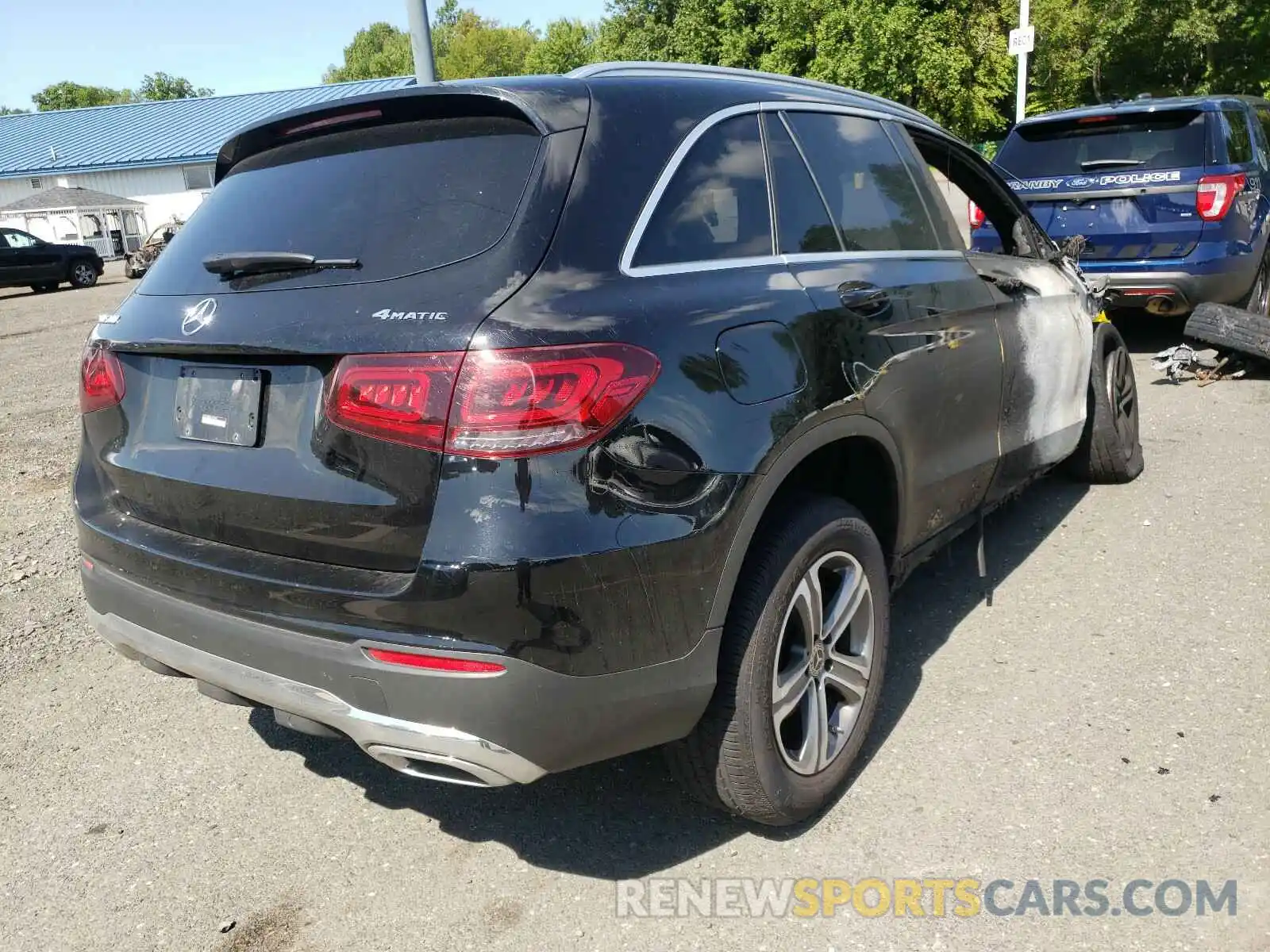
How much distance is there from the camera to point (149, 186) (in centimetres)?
4416

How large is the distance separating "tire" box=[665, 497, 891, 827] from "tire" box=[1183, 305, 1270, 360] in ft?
17.8

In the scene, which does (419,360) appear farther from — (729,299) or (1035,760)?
(1035,760)

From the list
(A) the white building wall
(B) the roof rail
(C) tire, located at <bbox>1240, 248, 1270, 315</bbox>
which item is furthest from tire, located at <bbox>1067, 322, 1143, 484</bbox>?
(A) the white building wall

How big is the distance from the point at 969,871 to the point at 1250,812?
790mm

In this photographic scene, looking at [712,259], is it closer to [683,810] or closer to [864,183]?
[864,183]

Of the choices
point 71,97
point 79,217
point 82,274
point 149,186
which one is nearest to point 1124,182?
point 82,274

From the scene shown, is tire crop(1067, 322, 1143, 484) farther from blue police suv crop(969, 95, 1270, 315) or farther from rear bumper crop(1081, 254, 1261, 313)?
rear bumper crop(1081, 254, 1261, 313)

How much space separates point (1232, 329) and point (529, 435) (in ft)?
22.0

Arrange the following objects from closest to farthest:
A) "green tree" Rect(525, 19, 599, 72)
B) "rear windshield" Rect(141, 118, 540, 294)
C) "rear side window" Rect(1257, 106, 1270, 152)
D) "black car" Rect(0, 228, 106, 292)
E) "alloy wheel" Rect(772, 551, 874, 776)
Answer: "rear windshield" Rect(141, 118, 540, 294) → "alloy wheel" Rect(772, 551, 874, 776) → "rear side window" Rect(1257, 106, 1270, 152) → "black car" Rect(0, 228, 106, 292) → "green tree" Rect(525, 19, 599, 72)

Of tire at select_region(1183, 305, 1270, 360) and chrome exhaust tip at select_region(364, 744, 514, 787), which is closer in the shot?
chrome exhaust tip at select_region(364, 744, 514, 787)

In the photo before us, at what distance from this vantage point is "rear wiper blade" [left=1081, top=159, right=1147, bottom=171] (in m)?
7.29

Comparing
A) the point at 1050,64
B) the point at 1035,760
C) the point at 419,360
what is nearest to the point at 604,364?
the point at 419,360

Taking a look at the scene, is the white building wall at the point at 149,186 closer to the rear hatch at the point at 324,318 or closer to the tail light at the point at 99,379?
the tail light at the point at 99,379

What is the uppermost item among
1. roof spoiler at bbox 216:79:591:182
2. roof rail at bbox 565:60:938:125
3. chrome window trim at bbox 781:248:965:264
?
roof rail at bbox 565:60:938:125
